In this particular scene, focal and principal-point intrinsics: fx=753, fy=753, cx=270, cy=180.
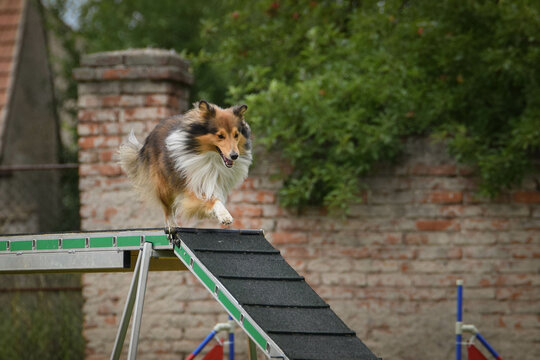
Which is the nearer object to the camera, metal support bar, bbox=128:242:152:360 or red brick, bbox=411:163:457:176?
metal support bar, bbox=128:242:152:360

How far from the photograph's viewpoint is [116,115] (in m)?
5.97

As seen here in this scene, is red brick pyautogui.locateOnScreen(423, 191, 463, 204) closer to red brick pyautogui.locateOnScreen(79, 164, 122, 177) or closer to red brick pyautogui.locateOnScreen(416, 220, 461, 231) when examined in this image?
red brick pyautogui.locateOnScreen(416, 220, 461, 231)

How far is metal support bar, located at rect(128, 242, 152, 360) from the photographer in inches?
139

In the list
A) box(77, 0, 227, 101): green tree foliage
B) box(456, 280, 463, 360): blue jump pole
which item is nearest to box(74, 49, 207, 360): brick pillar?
box(456, 280, 463, 360): blue jump pole

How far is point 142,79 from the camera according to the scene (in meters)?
5.94

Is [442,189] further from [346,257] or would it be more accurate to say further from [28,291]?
[28,291]

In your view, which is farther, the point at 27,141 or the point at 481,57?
the point at 27,141

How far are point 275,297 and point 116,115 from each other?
291 centimetres

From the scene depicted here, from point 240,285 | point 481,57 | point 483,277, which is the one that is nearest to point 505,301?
point 483,277

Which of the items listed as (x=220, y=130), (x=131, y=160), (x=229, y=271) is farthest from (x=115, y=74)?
(x=229, y=271)

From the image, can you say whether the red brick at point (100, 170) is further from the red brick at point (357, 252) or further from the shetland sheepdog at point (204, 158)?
the red brick at point (357, 252)

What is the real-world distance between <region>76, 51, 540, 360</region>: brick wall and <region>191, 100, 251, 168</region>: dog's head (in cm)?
185

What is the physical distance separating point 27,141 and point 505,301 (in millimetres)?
6534

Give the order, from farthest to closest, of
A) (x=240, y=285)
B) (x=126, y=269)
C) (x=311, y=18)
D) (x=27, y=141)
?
(x=27, y=141)
(x=311, y=18)
(x=126, y=269)
(x=240, y=285)
